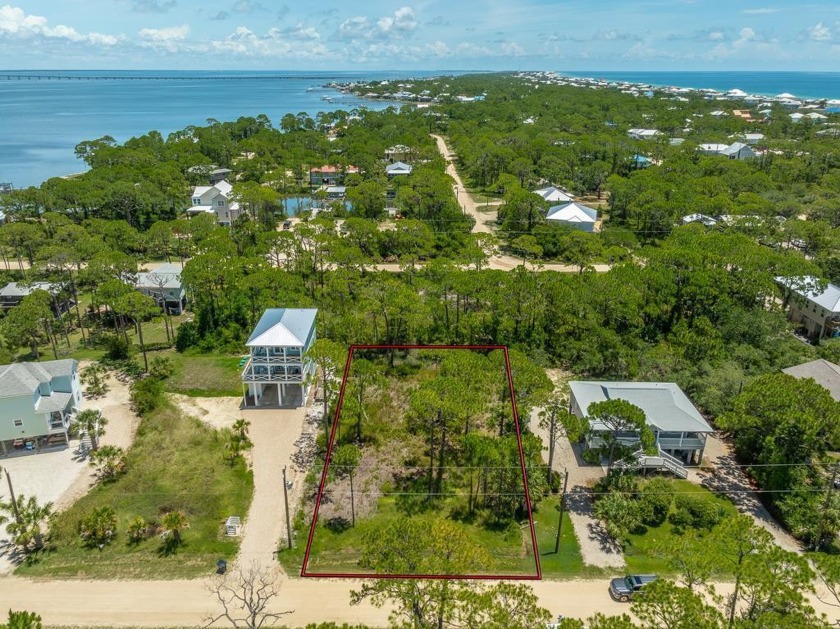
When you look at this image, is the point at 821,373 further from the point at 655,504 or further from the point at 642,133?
the point at 642,133

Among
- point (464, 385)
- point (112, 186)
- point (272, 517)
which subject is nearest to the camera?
point (272, 517)

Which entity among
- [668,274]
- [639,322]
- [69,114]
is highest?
[69,114]

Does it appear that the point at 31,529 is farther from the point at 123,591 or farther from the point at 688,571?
the point at 688,571

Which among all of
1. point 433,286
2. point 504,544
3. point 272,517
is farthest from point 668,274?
point 272,517

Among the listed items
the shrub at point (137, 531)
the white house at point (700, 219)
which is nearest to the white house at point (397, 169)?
the white house at point (700, 219)

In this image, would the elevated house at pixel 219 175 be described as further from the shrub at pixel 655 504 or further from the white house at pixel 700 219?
the shrub at pixel 655 504

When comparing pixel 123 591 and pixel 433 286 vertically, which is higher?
pixel 433 286

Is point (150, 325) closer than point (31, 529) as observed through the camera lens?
No
